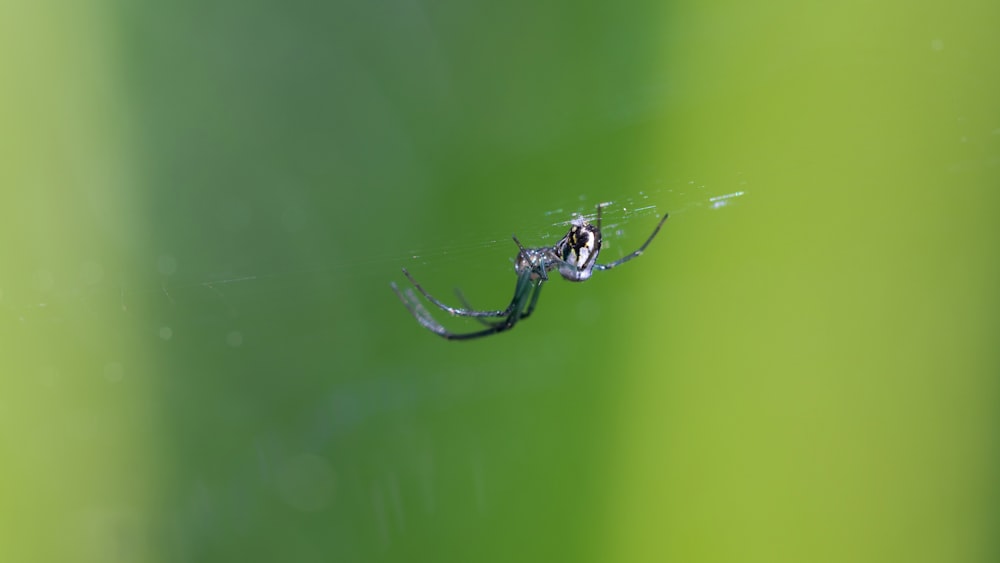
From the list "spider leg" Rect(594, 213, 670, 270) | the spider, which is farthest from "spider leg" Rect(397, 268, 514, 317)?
"spider leg" Rect(594, 213, 670, 270)

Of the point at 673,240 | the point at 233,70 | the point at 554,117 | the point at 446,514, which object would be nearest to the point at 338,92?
the point at 233,70

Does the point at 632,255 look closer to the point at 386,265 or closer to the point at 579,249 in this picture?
the point at 579,249

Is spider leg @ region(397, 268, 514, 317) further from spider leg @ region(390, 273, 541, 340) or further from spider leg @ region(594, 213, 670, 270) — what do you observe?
spider leg @ region(594, 213, 670, 270)

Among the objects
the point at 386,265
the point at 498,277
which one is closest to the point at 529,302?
the point at 498,277

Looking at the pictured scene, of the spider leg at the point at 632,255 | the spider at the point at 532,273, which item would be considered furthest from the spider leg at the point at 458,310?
the spider leg at the point at 632,255

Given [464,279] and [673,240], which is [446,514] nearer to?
[464,279]

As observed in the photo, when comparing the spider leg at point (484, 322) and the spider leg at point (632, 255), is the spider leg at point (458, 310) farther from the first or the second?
the spider leg at point (632, 255)
